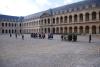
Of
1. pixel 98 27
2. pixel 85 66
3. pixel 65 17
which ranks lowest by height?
pixel 85 66

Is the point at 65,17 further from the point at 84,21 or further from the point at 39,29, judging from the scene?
the point at 39,29

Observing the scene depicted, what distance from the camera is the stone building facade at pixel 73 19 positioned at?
1914 inches

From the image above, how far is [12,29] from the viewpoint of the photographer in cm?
9150

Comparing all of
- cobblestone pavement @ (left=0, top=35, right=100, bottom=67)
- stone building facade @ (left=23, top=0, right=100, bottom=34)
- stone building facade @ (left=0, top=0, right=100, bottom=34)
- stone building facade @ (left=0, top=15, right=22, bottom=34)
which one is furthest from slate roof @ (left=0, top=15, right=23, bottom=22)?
cobblestone pavement @ (left=0, top=35, right=100, bottom=67)

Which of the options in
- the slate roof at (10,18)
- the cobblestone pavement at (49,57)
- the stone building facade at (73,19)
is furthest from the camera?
the slate roof at (10,18)

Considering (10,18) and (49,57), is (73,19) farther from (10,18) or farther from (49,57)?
(10,18)

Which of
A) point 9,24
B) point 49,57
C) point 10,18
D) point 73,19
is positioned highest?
point 10,18

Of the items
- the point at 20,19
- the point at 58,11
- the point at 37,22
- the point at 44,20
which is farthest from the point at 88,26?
the point at 20,19

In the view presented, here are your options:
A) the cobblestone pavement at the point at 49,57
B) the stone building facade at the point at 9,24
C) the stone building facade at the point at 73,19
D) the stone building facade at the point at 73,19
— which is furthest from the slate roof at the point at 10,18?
the cobblestone pavement at the point at 49,57

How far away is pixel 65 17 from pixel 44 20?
1424cm

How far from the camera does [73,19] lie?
5547 cm

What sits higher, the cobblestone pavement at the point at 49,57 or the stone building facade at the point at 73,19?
the stone building facade at the point at 73,19

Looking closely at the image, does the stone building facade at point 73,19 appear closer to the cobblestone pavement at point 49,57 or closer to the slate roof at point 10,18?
the slate roof at point 10,18

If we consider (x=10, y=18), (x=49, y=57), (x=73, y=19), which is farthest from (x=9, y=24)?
(x=49, y=57)
